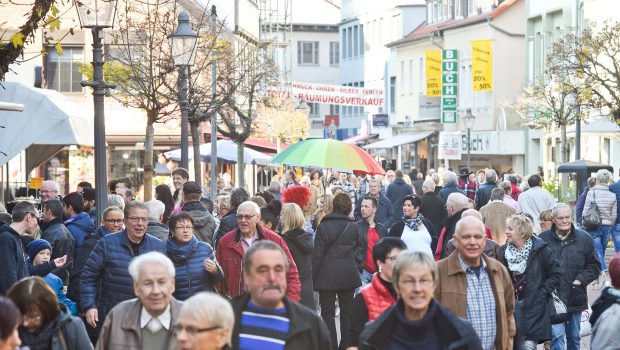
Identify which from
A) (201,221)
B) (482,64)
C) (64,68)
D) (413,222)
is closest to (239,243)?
(201,221)

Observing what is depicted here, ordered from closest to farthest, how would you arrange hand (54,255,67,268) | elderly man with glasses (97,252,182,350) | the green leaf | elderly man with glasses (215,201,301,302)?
elderly man with glasses (97,252,182,350), the green leaf, hand (54,255,67,268), elderly man with glasses (215,201,301,302)

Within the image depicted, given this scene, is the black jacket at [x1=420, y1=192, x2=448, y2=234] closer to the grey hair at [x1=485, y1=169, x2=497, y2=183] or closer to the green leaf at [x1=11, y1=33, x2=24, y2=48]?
the grey hair at [x1=485, y1=169, x2=497, y2=183]

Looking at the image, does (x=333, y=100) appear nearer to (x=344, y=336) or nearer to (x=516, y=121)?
(x=516, y=121)

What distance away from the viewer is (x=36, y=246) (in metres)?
12.2

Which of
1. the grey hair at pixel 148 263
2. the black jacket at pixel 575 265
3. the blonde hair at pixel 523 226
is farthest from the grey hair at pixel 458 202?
the grey hair at pixel 148 263

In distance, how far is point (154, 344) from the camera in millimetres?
8297

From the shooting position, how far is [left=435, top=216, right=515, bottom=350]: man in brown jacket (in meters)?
9.83

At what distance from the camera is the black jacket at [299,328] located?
7832 millimetres

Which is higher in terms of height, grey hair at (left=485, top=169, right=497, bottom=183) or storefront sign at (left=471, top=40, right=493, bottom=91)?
storefront sign at (left=471, top=40, right=493, bottom=91)

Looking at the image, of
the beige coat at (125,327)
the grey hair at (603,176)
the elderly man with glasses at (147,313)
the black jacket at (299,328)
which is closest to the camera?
the black jacket at (299,328)

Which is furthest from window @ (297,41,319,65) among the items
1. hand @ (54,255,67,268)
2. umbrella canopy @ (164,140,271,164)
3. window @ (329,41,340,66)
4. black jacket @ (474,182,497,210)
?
hand @ (54,255,67,268)

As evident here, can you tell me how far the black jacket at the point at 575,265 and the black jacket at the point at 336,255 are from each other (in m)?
2.13

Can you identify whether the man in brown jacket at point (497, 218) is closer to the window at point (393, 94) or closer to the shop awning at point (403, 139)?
the shop awning at point (403, 139)

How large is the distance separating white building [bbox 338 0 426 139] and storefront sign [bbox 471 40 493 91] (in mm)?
18195
